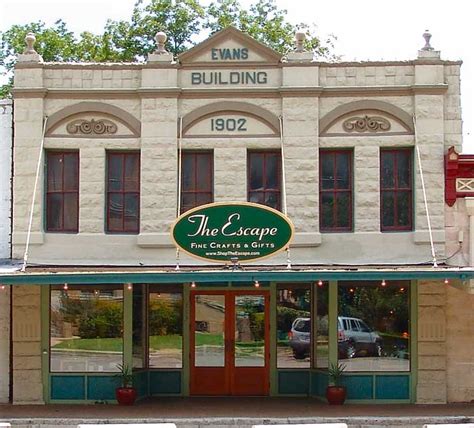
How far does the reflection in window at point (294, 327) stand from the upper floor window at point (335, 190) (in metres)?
1.55

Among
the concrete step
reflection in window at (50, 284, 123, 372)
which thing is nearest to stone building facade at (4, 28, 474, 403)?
reflection in window at (50, 284, 123, 372)

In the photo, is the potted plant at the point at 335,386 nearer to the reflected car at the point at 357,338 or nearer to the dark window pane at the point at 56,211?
the reflected car at the point at 357,338

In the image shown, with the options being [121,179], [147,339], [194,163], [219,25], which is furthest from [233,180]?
[219,25]

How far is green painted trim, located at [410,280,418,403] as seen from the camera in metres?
20.3

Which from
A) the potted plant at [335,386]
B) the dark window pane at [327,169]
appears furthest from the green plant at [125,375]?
the dark window pane at [327,169]

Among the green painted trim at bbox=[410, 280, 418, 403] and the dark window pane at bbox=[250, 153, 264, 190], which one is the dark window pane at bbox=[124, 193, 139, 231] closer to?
the dark window pane at bbox=[250, 153, 264, 190]

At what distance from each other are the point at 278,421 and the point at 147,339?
4149 millimetres

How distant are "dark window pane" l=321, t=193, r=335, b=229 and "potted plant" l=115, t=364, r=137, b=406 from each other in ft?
16.7

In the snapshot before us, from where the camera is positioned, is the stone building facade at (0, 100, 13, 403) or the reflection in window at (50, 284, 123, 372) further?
the reflection in window at (50, 284, 123, 372)

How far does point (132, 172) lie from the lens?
20.9m

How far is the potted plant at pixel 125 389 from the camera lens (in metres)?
19.9

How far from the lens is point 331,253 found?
20.5 m

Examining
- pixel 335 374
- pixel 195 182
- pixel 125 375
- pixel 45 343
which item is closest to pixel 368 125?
pixel 195 182

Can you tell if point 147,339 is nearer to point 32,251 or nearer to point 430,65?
point 32,251
